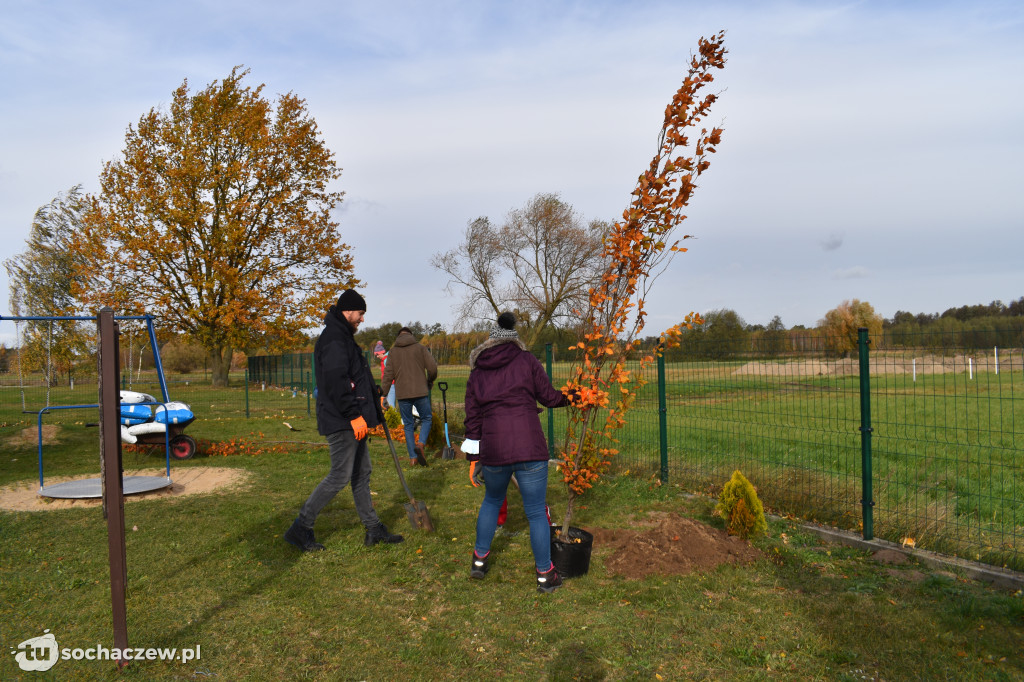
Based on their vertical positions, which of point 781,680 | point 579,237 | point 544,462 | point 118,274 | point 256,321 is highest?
point 579,237

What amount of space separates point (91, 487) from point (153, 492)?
0.76 metres

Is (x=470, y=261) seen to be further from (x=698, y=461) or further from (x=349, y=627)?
(x=349, y=627)

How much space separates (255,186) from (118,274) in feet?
19.9

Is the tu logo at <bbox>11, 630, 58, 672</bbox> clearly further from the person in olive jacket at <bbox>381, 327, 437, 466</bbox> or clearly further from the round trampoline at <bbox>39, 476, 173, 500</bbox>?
the person in olive jacket at <bbox>381, 327, 437, 466</bbox>

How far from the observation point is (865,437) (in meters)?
5.14

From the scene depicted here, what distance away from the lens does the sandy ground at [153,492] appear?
6754 mm

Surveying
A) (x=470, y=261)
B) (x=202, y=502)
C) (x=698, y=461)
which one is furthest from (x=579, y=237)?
(x=202, y=502)

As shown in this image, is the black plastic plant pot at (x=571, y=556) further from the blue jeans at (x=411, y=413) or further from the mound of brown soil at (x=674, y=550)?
the blue jeans at (x=411, y=413)

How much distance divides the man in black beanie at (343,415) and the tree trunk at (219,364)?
23.8 metres

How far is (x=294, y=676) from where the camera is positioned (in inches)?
128

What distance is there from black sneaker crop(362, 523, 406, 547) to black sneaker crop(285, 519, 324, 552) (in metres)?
0.36

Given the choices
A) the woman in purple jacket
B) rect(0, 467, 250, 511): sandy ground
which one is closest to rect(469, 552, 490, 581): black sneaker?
the woman in purple jacket

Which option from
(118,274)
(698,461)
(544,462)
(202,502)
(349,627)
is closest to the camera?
(349,627)

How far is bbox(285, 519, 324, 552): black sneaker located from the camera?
514 centimetres
